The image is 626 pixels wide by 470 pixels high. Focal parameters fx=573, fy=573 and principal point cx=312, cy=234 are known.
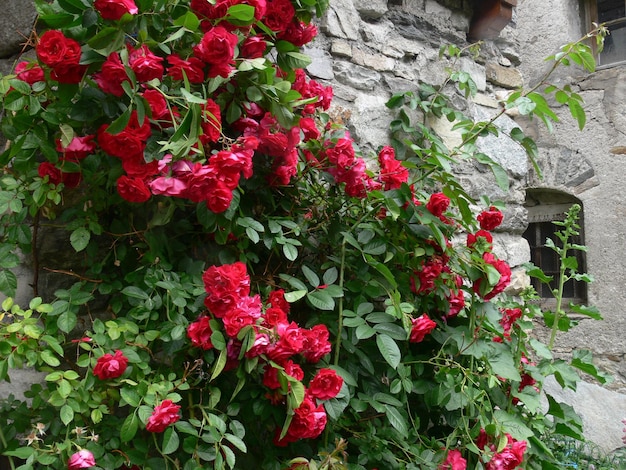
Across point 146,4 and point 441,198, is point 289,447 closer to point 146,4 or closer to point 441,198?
point 441,198

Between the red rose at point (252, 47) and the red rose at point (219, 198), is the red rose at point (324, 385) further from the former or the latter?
the red rose at point (252, 47)

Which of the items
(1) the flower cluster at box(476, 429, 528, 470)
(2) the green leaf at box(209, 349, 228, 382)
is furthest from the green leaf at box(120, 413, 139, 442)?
(1) the flower cluster at box(476, 429, 528, 470)

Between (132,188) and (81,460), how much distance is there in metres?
0.55

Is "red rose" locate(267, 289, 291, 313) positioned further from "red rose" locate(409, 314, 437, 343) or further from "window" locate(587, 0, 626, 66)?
"window" locate(587, 0, 626, 66)

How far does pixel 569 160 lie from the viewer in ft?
16.1

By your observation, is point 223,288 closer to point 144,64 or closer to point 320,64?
point 144,64

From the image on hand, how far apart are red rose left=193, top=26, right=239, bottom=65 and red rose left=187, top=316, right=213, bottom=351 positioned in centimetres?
58

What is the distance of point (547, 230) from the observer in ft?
17.1

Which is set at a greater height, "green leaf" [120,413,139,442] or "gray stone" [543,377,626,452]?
"green leaf" [120,413,139,442]

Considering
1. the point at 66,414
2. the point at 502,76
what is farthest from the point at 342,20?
the point at 66,414

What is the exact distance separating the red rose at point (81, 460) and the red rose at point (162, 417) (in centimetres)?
12

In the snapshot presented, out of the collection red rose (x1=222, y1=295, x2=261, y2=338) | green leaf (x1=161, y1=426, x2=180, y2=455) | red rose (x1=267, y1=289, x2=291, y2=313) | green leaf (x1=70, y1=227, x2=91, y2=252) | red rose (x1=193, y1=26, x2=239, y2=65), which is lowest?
green leaf (x1=161, y1=426, x2=180, y2=455)

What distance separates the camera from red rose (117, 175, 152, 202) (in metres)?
1.22

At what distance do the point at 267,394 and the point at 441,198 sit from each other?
2.49 feet
